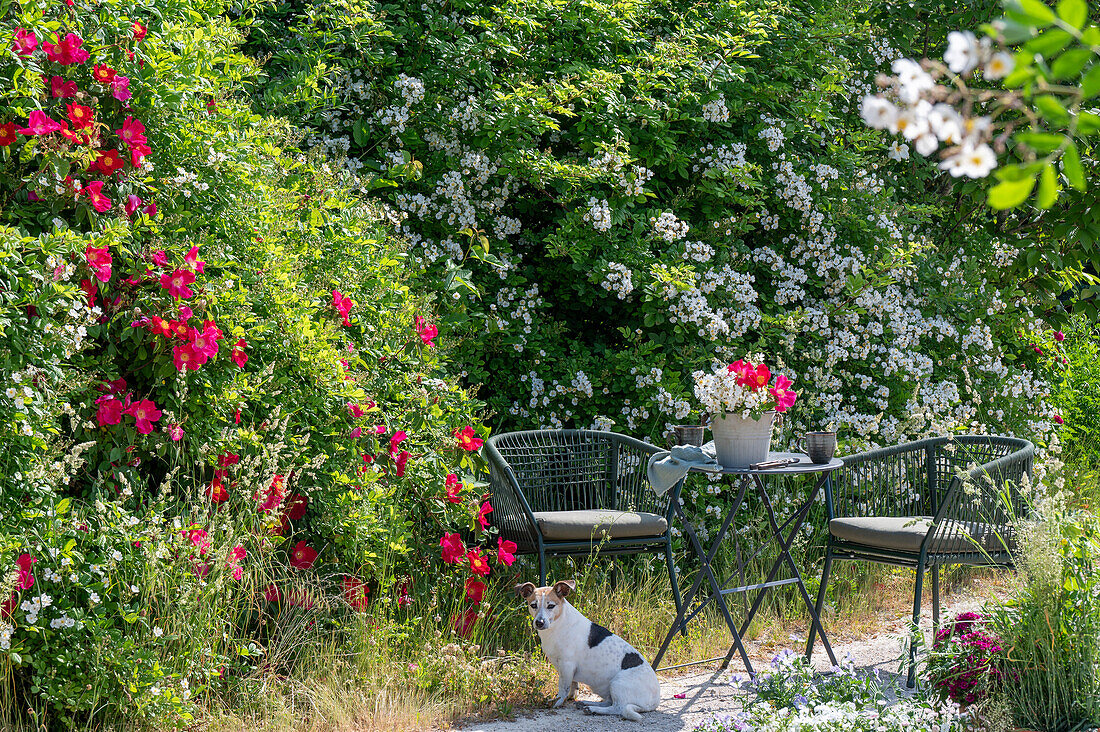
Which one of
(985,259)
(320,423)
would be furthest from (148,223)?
(985,259)

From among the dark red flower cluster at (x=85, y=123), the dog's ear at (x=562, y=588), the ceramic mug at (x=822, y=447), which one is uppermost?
the dark red flower cluster at (x=85, y=123)

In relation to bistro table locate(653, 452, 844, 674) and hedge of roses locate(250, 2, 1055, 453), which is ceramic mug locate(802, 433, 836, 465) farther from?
hedge of roses locate(250, 2, 1055, 453)

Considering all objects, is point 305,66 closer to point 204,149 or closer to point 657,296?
point 204,149

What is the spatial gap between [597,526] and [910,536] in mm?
1218

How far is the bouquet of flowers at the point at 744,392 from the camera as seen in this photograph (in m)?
3.71

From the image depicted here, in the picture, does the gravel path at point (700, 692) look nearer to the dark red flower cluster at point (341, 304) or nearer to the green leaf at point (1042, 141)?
the dark red flower cluster at point (341, 304)

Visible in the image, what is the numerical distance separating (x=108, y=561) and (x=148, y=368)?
2.22 ft

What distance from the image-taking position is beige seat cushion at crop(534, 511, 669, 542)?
3.88 metres

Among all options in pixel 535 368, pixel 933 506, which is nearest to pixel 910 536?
pixel 933 506

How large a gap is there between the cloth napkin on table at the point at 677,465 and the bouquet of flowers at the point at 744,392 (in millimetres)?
226

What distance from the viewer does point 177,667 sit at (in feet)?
9.30

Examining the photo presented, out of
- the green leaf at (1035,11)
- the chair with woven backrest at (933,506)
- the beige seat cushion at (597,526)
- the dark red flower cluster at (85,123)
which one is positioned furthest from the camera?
the beige seat cushion at (597,526)

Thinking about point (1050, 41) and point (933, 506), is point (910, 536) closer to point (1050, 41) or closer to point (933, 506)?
point (933, 506)

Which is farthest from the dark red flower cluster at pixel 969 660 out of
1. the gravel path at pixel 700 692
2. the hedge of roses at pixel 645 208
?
the hedge of roses at pixel 645 208
